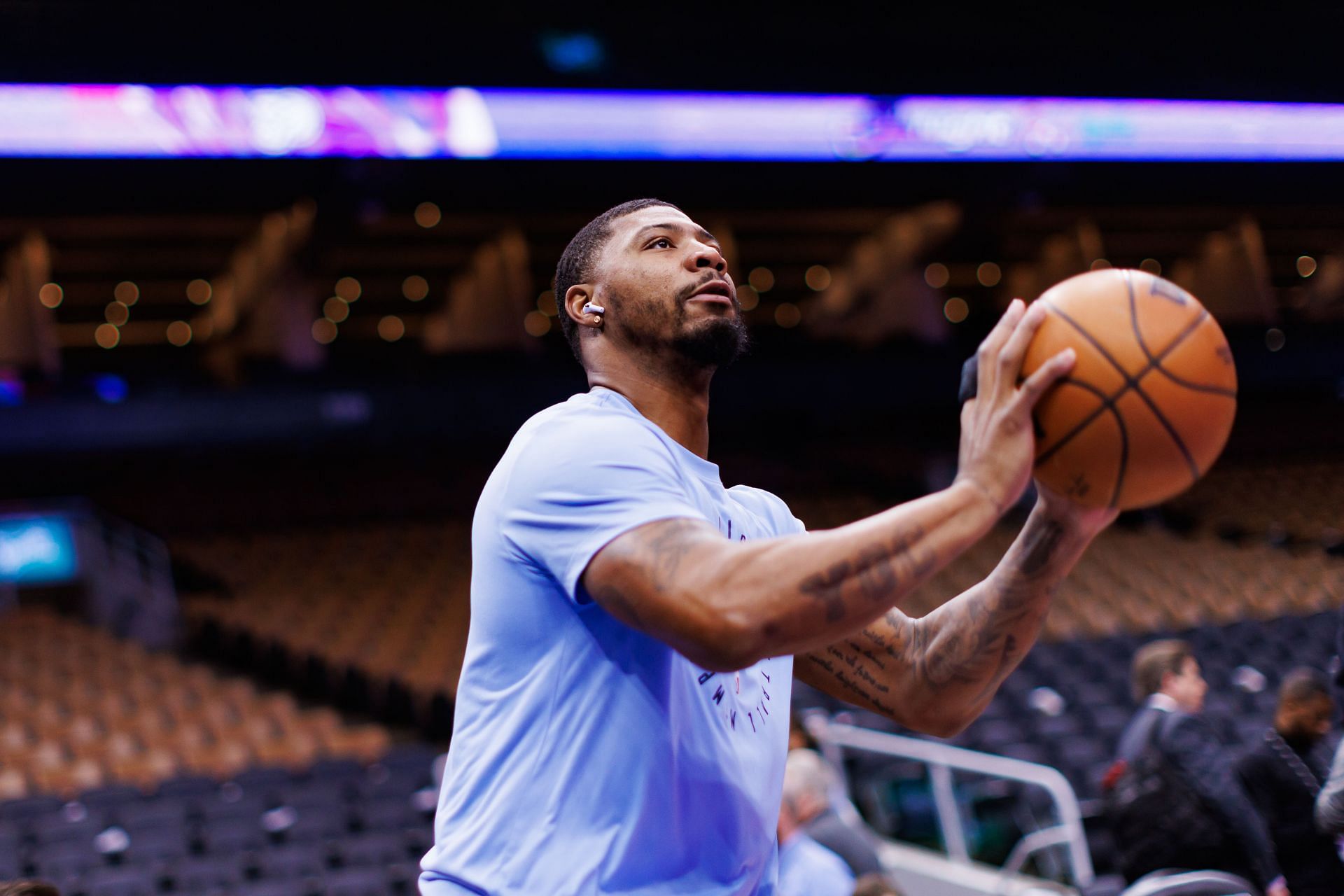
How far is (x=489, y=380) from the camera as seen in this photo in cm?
1761

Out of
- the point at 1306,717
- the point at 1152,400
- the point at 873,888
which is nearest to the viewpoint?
the point at 1152,400

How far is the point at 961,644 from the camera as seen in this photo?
5.68 ft

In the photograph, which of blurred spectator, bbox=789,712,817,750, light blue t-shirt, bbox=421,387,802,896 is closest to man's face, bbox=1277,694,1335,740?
blurred spectator, bbox=789,712,817,750

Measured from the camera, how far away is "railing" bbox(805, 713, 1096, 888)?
5590 millimetres

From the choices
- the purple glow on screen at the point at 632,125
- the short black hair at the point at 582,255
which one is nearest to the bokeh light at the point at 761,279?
the purple glow on screen at the point at 632,125

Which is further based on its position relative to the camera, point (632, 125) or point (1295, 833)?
point (632, 125)

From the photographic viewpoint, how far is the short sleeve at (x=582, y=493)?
138 cm

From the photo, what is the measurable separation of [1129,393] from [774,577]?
0.50 meters

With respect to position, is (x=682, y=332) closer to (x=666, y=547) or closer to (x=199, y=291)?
(x=666, y=547)

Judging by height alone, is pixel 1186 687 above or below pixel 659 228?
below

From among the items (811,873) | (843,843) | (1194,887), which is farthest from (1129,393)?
(843,843)

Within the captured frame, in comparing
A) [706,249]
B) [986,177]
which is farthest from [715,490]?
[986,177]

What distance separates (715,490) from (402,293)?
19712 millimetres

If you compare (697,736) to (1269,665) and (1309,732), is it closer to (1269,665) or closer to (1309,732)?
(1309,732)
